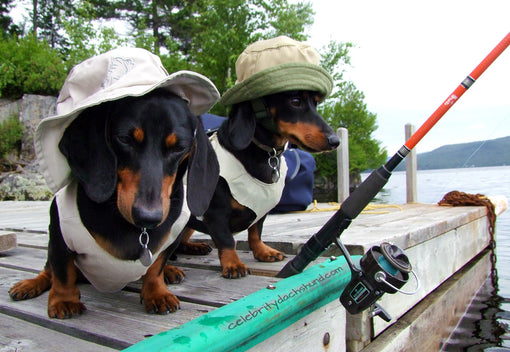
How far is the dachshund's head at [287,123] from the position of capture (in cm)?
210

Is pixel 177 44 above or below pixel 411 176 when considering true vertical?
above

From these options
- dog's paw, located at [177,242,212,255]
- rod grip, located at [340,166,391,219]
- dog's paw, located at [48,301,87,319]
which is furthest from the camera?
dog's paw, located at [177,242,212,255]

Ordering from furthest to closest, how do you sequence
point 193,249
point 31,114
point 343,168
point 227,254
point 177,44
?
point 177,44
point 31,114
point 343,168
point 193,249
point 227,254

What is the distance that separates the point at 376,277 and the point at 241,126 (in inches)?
42.4

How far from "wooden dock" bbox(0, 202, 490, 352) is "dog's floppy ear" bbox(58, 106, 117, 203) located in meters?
0.44

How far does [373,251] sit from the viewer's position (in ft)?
4.83

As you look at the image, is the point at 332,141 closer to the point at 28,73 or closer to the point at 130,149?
the point at 130,149

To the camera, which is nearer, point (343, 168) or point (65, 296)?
point (65, 296)

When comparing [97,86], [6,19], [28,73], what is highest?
[6,19]

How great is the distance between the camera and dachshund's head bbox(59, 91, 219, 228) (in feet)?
Answer: 4.11

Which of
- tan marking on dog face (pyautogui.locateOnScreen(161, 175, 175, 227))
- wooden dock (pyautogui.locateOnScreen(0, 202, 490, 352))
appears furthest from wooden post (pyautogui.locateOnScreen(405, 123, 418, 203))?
tan marking on dog face (pyautogui.locateOnScreen(161, 175, 175, 227))

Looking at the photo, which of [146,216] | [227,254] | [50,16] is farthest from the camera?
[50,16]

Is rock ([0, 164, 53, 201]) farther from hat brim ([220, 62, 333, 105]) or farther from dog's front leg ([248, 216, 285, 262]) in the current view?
hat brim ([220, 62, 333, 105])

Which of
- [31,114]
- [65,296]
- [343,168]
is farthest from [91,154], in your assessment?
[31,114]
